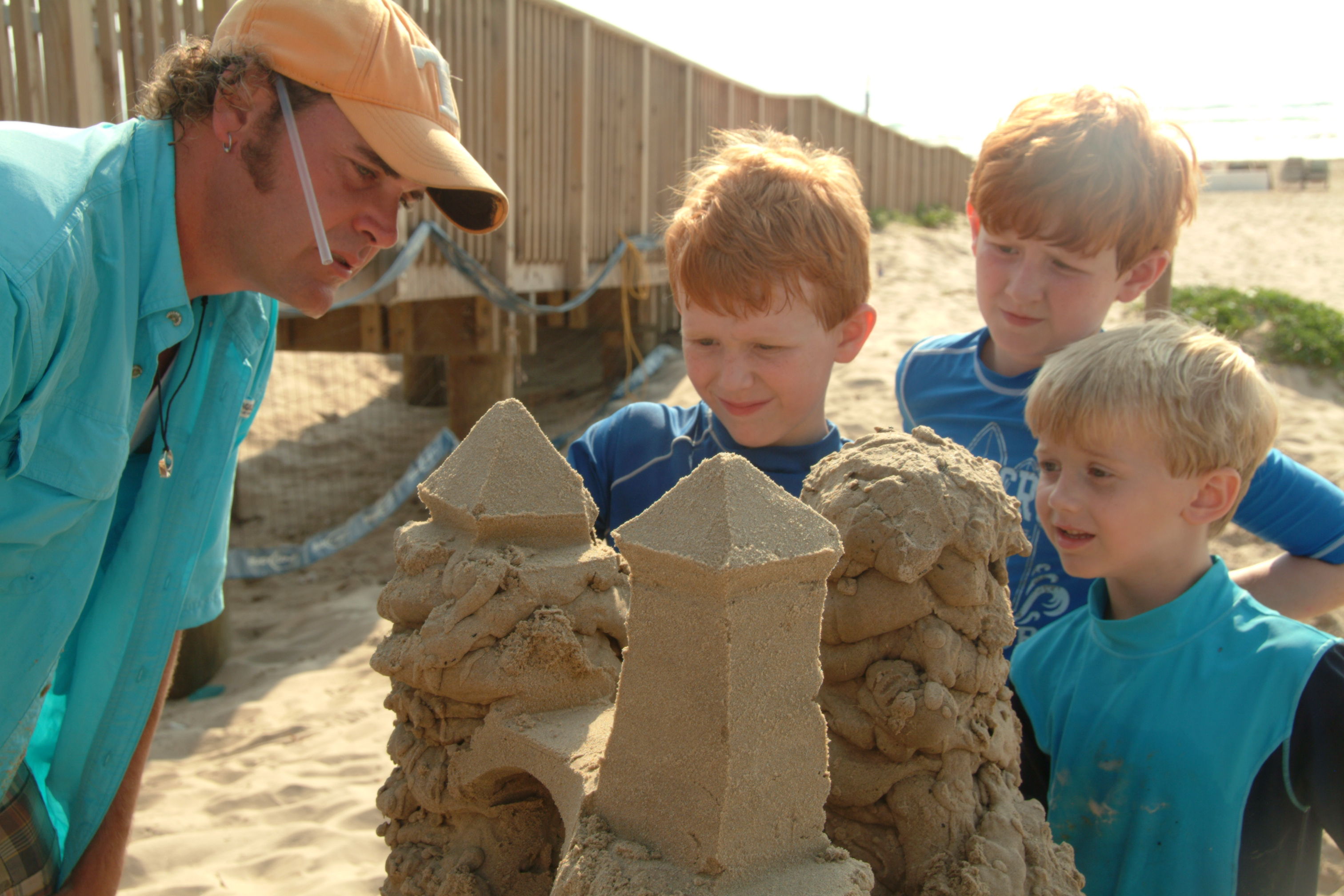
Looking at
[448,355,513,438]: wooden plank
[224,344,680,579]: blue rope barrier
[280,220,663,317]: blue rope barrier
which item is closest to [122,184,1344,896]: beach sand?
[224,344,680,579]: blue rope barrier

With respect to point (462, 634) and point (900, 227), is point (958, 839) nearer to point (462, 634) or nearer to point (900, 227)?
point (462, 634)

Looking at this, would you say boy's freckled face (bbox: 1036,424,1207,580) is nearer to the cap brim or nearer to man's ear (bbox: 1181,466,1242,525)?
man's ear (bbox: 1181,466,1242,525)

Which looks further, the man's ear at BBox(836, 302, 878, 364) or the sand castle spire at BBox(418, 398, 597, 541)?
the man's ear at BBox(836, 302, 878, 364)

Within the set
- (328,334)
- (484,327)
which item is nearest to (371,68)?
(484,327)

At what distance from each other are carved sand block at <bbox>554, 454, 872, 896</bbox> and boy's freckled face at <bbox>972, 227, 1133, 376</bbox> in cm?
A: 136

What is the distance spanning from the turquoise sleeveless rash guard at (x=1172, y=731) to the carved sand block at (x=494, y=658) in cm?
87

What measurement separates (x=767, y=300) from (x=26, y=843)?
186cm

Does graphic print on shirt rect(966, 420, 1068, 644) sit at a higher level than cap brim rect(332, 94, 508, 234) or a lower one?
lower

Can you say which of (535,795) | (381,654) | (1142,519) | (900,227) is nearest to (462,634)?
(381,654)

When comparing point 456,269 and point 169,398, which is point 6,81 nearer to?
point 456,269

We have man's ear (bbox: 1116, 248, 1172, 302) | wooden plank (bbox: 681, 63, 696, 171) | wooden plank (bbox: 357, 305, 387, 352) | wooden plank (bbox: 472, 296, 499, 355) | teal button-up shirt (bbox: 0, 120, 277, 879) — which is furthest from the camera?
wooden plank (bbox: 681, 63, 696, 171)

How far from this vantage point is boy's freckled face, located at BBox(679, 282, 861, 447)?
2010mm

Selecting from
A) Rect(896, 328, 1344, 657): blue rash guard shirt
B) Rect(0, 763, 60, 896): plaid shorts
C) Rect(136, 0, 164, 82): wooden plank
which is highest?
Rect(136, 0, 164, 82): wooden plank

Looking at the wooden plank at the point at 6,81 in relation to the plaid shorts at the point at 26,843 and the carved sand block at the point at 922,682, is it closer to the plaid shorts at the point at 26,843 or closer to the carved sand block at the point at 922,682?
the plaid shorts at the point at 26,843
